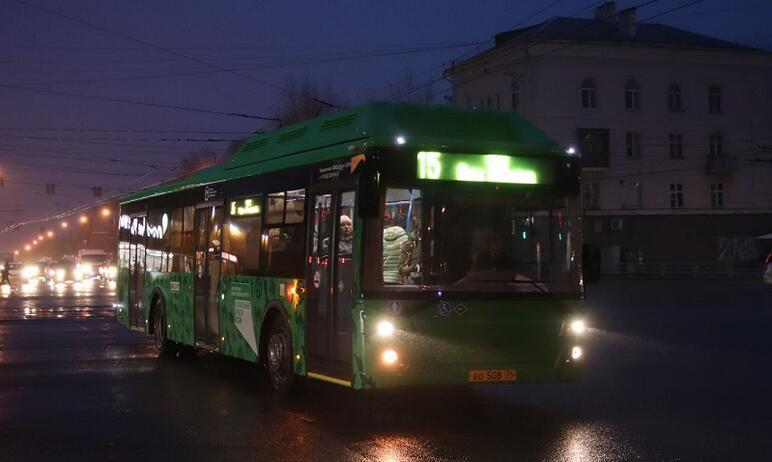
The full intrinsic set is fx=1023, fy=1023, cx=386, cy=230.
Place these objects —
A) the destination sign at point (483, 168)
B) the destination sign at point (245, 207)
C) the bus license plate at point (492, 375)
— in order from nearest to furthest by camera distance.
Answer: the destination sign at point (483, 168)
the bus license plate at point (492, 375)
the destination sign at point (245, 207)

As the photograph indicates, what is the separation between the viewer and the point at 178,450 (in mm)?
9117

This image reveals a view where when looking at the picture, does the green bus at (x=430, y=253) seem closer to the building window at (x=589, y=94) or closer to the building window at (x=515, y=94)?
the building window at (x=515, y=94)

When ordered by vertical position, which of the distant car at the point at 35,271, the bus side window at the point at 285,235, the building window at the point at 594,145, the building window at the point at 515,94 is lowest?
the bus side window at the point at 285,235

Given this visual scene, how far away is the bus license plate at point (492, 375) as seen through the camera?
34.5 ft

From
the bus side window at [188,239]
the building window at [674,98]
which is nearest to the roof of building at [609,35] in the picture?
the building window at [674,98]

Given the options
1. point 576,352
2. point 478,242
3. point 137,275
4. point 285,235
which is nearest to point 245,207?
point 285,235

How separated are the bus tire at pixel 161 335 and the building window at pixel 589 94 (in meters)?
50.2

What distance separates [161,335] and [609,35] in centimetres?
5213

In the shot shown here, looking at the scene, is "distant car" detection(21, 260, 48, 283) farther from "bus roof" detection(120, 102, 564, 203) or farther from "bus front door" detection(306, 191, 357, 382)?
"bus front door" detection(306, 191, 357, 382)

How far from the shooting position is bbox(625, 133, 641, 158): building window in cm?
6600

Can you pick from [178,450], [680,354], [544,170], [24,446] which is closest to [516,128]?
[544,170]

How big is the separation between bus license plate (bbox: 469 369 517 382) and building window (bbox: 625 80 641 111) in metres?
57.4

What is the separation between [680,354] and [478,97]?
48500 mm

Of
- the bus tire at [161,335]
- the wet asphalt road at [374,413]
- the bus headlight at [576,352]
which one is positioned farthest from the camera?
the bus tire at [161,335]
